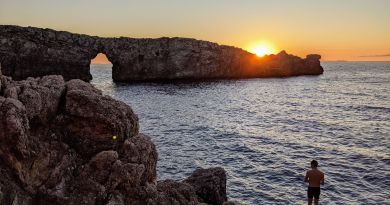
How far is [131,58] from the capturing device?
378 ft

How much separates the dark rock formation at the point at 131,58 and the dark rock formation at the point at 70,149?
88.3 meters

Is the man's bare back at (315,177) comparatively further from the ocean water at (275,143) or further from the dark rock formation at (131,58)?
the dark rock formation at (131,58)

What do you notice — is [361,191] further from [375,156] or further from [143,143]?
[143,143]

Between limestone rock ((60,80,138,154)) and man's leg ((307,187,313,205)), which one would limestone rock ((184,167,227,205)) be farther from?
limestone rock ((60,80,138,154))

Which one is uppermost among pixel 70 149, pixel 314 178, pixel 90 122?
pixel 90 122

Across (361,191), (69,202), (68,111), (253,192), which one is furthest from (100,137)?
(361,191)

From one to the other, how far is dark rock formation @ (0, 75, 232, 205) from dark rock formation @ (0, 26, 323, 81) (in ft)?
290

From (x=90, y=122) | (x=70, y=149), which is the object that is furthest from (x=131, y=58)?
(x=70, y=149)

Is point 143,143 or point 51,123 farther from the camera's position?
point 143,143

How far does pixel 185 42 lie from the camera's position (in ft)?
396

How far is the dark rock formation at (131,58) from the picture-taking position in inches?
3880

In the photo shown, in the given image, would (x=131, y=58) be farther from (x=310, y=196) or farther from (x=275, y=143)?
(x=310, y=196)

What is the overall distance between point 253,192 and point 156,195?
1164 centimetres

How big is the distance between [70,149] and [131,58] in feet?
333
